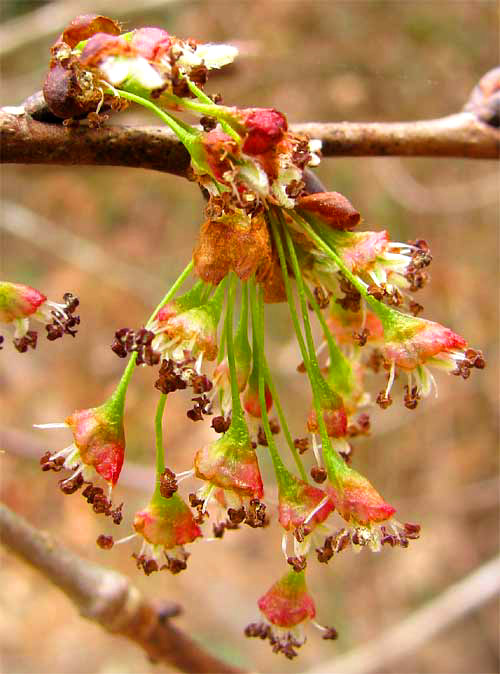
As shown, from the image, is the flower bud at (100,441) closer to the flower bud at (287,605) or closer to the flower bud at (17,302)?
the flower bud at (17,302)

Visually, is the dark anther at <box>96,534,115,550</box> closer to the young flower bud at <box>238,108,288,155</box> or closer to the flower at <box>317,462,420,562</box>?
the flower at <box>317,462,420,562</box>

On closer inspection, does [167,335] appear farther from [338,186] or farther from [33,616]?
[338,186]

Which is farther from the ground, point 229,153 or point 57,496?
point 229,153

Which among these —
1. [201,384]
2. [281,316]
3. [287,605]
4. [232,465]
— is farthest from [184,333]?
[281,316]

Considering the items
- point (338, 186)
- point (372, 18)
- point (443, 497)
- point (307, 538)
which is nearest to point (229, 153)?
point (307, 538)

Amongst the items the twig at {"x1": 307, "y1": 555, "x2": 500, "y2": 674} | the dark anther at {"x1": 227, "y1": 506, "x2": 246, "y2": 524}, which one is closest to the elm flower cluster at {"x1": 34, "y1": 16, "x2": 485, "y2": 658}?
the dark anther at {"x1": 227, "y1": 506, "x2": 246, "y2": 524}

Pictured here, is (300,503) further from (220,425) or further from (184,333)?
(184,333)
